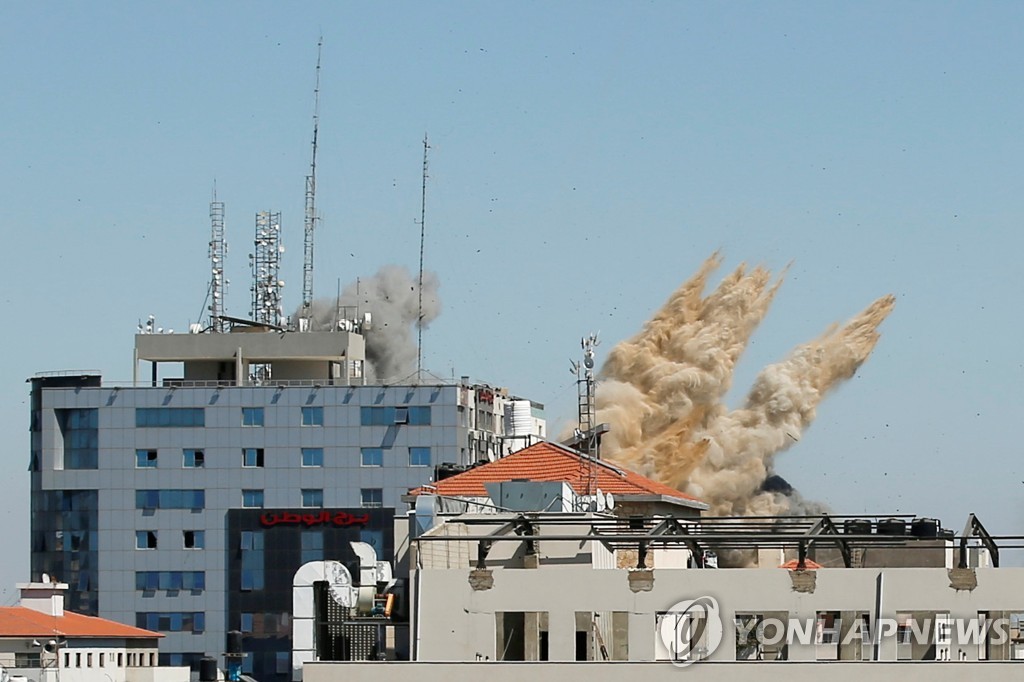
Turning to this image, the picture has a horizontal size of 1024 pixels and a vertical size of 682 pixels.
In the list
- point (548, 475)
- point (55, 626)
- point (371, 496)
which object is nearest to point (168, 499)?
point (371, 496)

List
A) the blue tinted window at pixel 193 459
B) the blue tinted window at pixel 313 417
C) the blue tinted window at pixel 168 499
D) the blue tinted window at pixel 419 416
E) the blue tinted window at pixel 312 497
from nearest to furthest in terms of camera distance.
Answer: the blue tinted window at pixel 312 497 < the blue tinted window at pixel 419 416 < the blue tinted window at pixel 168 499 < the blue tinted window at pixel 313 417 < the blue tinted window at pixel 193 459

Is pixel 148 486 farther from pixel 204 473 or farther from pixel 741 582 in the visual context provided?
pixel 741 582

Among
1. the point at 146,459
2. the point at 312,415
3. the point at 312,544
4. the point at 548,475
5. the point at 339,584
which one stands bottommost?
the point at 312,544

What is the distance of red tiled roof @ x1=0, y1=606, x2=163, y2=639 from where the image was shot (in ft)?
297

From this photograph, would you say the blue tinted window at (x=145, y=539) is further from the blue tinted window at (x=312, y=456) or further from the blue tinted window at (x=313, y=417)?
the blue tinted window at (x=313, y=417)

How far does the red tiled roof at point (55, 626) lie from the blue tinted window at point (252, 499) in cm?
1140

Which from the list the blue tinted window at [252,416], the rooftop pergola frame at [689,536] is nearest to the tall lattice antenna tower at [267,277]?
the blue tinted window at [252,416]

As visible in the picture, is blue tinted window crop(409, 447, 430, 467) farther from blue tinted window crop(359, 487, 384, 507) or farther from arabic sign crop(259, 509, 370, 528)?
arabic sign crop(259, 509, 370, 528)

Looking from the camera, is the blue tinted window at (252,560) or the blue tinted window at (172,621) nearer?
the blue tinted window at (252,560)

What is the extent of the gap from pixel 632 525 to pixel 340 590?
523 centimetres

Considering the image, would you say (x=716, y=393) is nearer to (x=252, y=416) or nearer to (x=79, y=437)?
(x=252, y=416)

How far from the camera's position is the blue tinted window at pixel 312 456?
116 m

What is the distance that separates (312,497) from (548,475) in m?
51.0

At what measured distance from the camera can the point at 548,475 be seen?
66062mm
